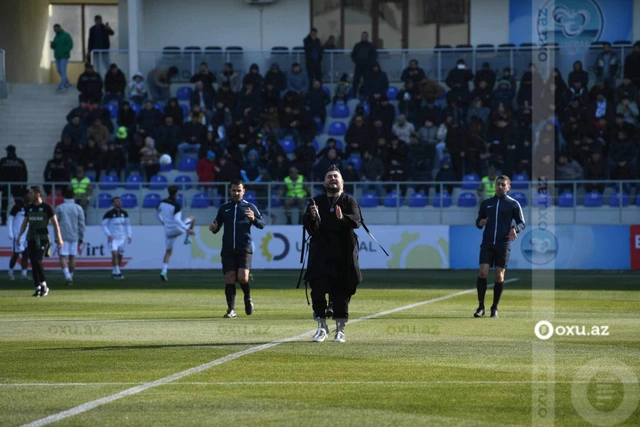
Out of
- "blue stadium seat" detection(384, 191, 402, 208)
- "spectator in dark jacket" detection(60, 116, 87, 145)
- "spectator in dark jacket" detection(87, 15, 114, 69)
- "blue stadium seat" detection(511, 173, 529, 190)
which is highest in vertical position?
"spectator in dark jacket" detection(87, 15, 114, 69)

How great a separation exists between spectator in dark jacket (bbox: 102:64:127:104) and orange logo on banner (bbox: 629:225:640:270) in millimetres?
16598

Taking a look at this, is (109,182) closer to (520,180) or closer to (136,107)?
(136,107)

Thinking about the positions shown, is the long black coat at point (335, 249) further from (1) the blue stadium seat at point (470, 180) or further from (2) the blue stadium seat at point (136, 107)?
(2) the blue stadium seat at point (136, 107)

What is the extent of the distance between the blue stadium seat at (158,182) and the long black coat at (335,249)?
20.5 meters

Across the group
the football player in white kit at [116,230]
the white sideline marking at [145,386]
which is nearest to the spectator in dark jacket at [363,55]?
the football player in white kit at [116,230]

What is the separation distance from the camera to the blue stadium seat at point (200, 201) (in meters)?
33.8

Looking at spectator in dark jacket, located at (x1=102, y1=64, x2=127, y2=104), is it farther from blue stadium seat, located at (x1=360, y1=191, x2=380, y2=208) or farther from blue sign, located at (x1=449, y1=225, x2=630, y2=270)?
blue sign, located at (x1=449, y1=225, x2=630, y2=270)

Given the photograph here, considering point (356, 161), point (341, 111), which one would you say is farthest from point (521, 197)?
point (341, 111)

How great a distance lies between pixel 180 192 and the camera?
33844mm

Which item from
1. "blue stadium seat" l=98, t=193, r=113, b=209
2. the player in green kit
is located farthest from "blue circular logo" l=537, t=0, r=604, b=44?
the player in green kit

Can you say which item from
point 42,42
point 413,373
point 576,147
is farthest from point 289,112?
point 413,373

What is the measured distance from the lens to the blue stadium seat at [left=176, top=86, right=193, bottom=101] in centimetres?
3831

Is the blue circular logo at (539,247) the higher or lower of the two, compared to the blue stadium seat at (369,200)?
lower

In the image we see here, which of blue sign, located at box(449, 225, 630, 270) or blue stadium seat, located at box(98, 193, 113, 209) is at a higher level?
blue stadium seat, located at box(98, 193, 113, 209)
